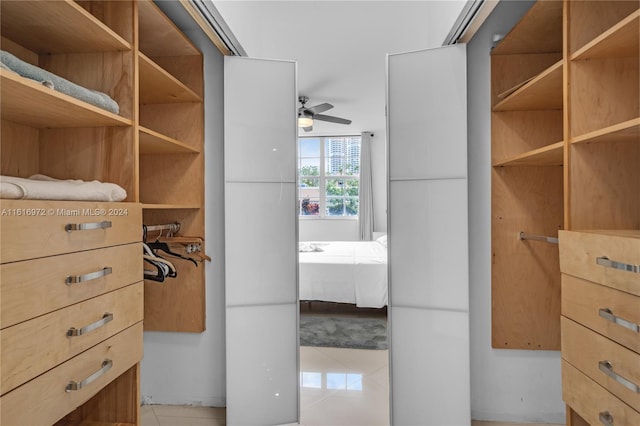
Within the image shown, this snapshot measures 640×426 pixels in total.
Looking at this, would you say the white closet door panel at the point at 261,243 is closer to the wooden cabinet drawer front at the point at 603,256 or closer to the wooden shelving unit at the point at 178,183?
the wooden shelving unit at the point at 178,183

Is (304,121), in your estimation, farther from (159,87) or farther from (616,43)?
(616,43)

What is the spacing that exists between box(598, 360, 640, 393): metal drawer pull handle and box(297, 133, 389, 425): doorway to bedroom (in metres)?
1.36

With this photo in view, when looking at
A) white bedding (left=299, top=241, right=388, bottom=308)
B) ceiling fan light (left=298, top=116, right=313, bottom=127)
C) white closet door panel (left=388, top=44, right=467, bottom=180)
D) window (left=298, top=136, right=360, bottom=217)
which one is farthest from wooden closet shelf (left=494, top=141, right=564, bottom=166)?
window (left=298, top=136, right=360, bottom=217)

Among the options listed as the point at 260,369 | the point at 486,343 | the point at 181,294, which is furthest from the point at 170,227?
the point at 486,343

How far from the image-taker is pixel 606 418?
3.59 feet

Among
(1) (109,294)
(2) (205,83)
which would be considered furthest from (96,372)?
(2) (205,83)

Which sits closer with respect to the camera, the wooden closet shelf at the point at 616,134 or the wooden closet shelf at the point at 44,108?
the wooden closet shelf at the point at 44,108

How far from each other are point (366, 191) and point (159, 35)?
16.6 feet

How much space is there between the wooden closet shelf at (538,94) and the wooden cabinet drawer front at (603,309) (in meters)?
0.87

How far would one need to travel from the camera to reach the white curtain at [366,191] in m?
6.57

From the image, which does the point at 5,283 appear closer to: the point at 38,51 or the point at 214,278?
the point at 38,51

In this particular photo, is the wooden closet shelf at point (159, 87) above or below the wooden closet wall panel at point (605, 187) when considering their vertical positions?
above

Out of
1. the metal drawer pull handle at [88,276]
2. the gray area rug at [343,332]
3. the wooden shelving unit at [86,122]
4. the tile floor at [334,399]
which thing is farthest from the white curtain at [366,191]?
the metal drawer pull handle at [88,276]

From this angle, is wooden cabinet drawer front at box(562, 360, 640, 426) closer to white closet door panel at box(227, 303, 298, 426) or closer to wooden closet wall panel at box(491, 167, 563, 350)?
wooden closet wall panel at box(491, 167, 563, 350)
